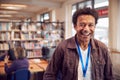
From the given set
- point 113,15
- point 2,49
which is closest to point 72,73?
point 113,15

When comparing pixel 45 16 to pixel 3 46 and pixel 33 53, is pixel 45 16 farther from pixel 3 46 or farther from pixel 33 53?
pixel 3 46

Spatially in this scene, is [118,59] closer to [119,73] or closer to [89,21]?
[119,73]

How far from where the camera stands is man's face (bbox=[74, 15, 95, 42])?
1.44m

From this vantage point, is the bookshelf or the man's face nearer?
the man's face

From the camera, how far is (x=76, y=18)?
1518 millimetres

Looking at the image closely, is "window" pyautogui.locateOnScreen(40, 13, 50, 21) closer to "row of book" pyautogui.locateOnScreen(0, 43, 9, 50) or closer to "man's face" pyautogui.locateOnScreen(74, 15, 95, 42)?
"row of book" pyautogui.locateOnScreen(0, 43, 9, 50)

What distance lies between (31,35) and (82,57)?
18.0ft

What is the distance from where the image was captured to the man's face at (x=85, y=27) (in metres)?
1.44

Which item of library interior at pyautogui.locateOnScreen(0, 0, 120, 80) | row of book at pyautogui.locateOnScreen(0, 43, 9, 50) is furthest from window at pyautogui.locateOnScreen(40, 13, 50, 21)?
row of book at pyautogui.locateOnScreen(0, 43, 9, 50)

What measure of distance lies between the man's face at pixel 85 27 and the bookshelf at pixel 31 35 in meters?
5.33

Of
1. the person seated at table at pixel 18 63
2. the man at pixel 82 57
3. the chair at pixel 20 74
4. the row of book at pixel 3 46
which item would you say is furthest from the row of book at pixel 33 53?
the man at pixel 82 57

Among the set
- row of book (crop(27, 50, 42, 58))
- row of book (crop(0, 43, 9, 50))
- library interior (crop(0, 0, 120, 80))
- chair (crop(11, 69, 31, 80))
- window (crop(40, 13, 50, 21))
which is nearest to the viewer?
chair (crop(11, 69, 31, 80))

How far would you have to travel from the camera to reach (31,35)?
6816mm

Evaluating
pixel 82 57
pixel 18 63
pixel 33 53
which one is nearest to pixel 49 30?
pixel 33 53
